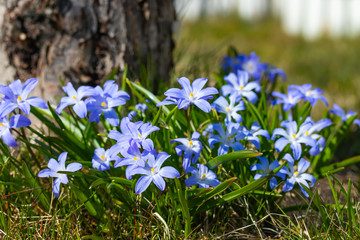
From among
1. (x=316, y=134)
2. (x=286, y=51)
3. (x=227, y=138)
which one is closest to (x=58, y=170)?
(x=227, y=138)

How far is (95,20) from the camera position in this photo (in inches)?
85.1

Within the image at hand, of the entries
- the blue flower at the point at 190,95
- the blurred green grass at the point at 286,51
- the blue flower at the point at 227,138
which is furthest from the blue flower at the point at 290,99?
the blurred green grass at the point at 286,51

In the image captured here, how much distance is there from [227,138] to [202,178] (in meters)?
0.19

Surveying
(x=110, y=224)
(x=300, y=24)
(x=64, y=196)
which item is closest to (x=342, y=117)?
(x=110, y=224)

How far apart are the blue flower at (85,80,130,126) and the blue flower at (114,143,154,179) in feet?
0.59

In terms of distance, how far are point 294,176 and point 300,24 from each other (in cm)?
658

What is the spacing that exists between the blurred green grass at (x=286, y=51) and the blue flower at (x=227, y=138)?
992mm

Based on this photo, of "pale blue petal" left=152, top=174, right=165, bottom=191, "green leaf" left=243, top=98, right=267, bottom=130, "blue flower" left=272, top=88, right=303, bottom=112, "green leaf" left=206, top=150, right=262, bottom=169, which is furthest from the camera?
"blue flower" left=272, top=88, right=303, bottom=112

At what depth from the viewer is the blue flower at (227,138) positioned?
4.96 feet

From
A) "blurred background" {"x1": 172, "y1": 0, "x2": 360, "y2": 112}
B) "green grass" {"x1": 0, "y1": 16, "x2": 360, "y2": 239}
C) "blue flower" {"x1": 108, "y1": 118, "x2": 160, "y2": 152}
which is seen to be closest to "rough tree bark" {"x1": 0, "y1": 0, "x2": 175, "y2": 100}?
"green grass" {"x1": 0, "y1": 16, "x2": 360, "y2": 239}

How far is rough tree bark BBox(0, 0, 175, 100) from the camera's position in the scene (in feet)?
7.03

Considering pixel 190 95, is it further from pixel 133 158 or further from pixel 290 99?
pixel 290 99

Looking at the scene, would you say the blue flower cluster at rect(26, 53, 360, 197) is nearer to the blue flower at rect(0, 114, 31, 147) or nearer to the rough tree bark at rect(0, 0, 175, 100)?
the blue flower at rect(0, 114, 31, 147)

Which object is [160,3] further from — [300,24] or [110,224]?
[300,24]
